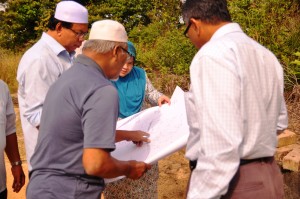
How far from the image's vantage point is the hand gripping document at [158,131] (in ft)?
7.54

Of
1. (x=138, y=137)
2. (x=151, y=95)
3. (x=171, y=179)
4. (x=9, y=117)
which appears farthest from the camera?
(x=171, y=179)

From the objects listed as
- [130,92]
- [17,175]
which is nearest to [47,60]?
[130,92]

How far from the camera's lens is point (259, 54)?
1808 mm

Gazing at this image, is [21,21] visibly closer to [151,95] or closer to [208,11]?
[151,95]

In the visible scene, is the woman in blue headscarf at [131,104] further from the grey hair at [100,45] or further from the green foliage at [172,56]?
the green foliage at [172,56]

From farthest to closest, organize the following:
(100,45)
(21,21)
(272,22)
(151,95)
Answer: (21,21)
(272,22)
(151,95)
(100,45)

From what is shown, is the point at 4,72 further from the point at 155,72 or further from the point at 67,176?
the point at 67,176

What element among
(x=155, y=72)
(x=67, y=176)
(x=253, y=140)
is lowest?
(x=155, y=72)

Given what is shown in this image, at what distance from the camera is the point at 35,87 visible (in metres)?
2.67

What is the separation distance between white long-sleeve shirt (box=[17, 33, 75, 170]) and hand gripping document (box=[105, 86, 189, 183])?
1.73ft

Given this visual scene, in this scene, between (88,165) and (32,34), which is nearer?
(88,165)

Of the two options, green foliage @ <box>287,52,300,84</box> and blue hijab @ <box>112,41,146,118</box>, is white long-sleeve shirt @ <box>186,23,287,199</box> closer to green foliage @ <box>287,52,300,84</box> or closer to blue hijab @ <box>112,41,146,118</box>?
blue hijab @ <box>112,41,146,118</box>

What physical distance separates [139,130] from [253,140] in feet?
3.31

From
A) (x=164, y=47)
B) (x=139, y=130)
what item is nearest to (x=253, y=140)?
(x=139, y=130)
